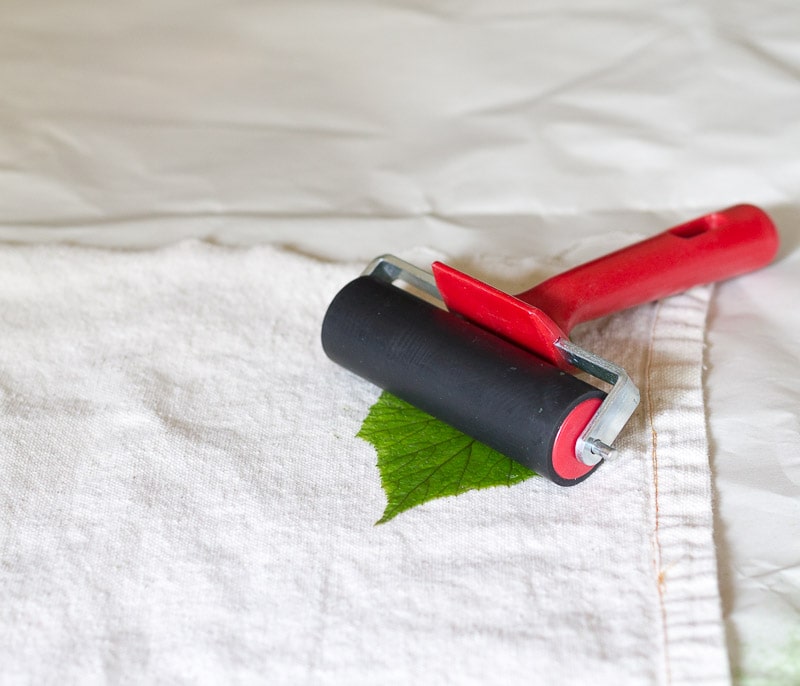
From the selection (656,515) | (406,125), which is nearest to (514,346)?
(656,515)

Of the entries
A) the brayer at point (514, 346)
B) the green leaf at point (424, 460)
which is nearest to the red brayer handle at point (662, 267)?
the brayer at point (514, 346)

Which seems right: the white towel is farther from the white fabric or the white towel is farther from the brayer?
the white fabric

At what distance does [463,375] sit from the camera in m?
0.78

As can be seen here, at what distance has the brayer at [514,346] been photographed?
0.75m

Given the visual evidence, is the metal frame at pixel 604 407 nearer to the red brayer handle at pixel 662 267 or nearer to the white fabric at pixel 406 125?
the red brayer handle at pixel 662 267

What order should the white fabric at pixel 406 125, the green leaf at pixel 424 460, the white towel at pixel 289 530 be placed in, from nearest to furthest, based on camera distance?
the white towel at pixel 289 530 < the green leaf at pixel 424 460 < the white fabric at pixel 406 125

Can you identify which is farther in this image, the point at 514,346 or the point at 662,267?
the point at 662,267

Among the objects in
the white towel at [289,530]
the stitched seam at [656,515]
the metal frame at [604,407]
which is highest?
the metal frame at [604,407]

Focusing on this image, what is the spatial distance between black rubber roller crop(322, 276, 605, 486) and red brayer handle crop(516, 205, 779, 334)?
0.09 metres

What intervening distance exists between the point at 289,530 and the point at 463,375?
0.18m

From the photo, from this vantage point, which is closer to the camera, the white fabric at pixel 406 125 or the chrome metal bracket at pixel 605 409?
the chrome metal bracket at pixel 605 409

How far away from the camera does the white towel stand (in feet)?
2.19

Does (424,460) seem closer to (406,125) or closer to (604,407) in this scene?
(604,407)

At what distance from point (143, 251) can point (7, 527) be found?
373 millimetres
